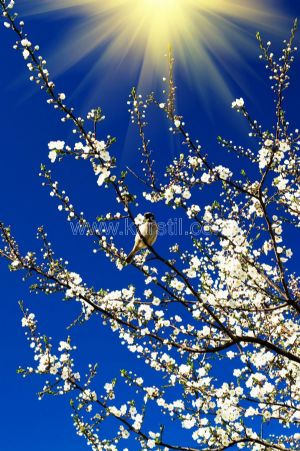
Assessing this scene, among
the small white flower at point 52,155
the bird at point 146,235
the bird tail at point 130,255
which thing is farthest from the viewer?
the bird at point 146,235

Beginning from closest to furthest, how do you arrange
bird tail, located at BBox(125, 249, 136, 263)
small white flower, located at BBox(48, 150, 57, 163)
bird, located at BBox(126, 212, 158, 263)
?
small white flower, located at BBox(48, 150, 57, 163) < bird tail, located at BBox(125, 249, 136, 263) < bird, located at BBox(126, 212, 158, 263)

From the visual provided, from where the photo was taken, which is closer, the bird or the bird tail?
the bird tail

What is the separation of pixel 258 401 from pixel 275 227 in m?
2.58

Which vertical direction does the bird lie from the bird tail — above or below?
above

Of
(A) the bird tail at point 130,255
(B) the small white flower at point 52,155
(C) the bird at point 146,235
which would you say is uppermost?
(C) the bird at point 146,235

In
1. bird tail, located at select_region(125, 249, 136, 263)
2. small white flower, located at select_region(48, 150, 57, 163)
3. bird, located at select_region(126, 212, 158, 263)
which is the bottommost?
small white flower, located at select_region(48, 150, 57, 163)

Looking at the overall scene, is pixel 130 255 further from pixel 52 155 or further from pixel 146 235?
pixel 52 155

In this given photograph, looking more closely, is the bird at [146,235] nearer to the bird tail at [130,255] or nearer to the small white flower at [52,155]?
the bird tail at [130,255]

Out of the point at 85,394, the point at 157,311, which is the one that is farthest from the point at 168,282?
the point at 85,394

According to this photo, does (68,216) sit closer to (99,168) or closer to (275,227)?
(99,168)

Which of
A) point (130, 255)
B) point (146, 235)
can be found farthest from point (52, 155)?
point (146, 235)

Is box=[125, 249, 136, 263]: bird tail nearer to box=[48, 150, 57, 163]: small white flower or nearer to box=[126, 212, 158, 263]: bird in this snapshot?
box=[126, 212, 158, 263]: bird

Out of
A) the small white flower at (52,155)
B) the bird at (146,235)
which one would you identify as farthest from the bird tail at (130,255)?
the small white flower at (52,155)

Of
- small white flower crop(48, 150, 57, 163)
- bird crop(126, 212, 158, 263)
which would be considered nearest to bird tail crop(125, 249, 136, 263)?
bird crop(126, 212, 158, 263)
